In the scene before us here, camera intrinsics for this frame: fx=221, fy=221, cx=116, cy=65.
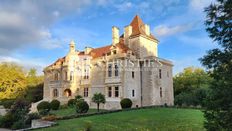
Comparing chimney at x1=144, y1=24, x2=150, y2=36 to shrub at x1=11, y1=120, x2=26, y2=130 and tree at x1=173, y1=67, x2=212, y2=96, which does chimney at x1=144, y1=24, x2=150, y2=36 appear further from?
shrub at x1=11, y1=120, x2=26, y2=130

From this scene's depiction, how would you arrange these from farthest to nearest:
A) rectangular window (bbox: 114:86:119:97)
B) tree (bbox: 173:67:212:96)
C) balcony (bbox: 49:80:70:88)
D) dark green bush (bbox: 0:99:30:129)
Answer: tree (bbox: 173:67:212:96)
balcony (bbox: 49:80:70:88)
rectangular window (bbox: 114:86:119:97)
dark green bush (bbox: 0:99:30:129)

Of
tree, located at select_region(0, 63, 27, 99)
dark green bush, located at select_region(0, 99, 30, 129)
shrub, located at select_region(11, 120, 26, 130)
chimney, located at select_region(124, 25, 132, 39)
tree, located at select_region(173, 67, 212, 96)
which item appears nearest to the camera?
shrub, located at select_region(11, 120, 26, 130)

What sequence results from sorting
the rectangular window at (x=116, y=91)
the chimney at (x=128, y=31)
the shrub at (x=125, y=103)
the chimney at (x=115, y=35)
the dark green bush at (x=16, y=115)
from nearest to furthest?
the dark green bush at (x=16, y=115) → the shrub at (x=125, y=103) → the rectangular window at (x=116, y=91) → the chimney at (x=128, y=31) → the chimney at (x=115, y=35)

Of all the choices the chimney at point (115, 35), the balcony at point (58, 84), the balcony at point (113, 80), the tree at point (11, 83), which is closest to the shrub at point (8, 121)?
the balcony at point (113, 80)

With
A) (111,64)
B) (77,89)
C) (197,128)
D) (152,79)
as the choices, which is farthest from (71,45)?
(197,128)

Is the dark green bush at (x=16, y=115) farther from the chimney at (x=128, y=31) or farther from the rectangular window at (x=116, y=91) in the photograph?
the chimney at (x=128, y=31)

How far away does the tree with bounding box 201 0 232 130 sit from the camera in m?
5.75

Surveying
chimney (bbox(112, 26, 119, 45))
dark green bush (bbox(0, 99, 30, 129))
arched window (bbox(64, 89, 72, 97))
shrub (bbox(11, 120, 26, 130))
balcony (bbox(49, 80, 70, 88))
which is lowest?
shrub (bbox(11, 120, 26, 130))

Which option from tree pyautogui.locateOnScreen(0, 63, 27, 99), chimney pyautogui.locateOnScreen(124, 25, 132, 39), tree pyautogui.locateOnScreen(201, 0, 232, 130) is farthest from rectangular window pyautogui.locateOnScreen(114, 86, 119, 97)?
tree pyautogui.locateOnScreen(0, 63, 27, 99)

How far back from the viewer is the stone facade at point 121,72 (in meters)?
28.0

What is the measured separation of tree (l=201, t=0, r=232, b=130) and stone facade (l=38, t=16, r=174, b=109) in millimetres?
21168

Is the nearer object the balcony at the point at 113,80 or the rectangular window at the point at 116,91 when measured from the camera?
the balcony at the point at 113,80

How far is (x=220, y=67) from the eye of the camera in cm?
605

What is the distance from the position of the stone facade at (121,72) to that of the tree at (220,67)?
69.4ft
